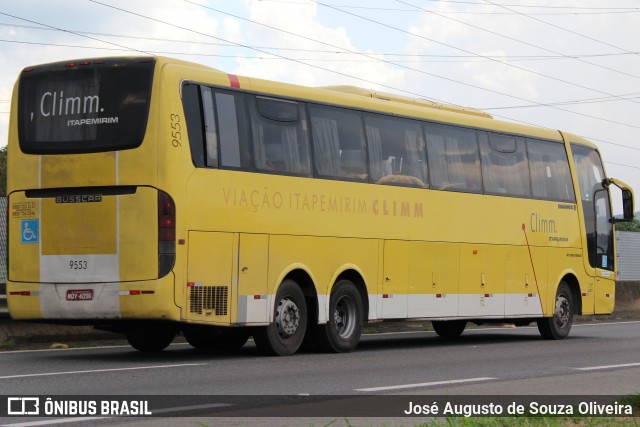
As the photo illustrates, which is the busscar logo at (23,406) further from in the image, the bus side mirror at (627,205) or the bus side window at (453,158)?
the bus side mirror at (627,205)

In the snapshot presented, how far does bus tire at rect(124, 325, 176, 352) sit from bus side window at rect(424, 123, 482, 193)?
5177mm

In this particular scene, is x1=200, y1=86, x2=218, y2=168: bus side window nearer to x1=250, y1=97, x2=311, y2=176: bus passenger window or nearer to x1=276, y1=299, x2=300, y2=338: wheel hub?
x1=250, y1=97, x2=311, y2=176: bus passenger window

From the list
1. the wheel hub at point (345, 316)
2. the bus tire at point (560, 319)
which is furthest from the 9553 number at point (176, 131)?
the bus tire at point (560, 319)

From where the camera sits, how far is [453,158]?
21922mm

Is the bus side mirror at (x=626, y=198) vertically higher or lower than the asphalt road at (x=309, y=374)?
higher

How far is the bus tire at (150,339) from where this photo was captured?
18.8 meters

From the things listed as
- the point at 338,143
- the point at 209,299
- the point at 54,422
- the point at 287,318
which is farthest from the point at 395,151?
the point at 54,422

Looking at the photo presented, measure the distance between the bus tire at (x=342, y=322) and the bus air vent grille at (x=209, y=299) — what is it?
89.5 inches

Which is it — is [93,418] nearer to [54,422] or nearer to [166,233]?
[54,422]

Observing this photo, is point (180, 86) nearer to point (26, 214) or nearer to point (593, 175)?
point (26, 214)

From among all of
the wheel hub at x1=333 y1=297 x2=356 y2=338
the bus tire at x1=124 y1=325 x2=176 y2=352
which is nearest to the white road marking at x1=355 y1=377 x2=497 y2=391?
the wheel hub at x1=333 y1=297 x2=356 y2=338

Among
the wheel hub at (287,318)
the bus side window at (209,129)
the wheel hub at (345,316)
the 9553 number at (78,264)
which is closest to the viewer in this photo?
the 9553 number at (78,264)

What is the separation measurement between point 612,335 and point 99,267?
12.4m

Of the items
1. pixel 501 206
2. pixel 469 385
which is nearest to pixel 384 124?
pixel 501 206
